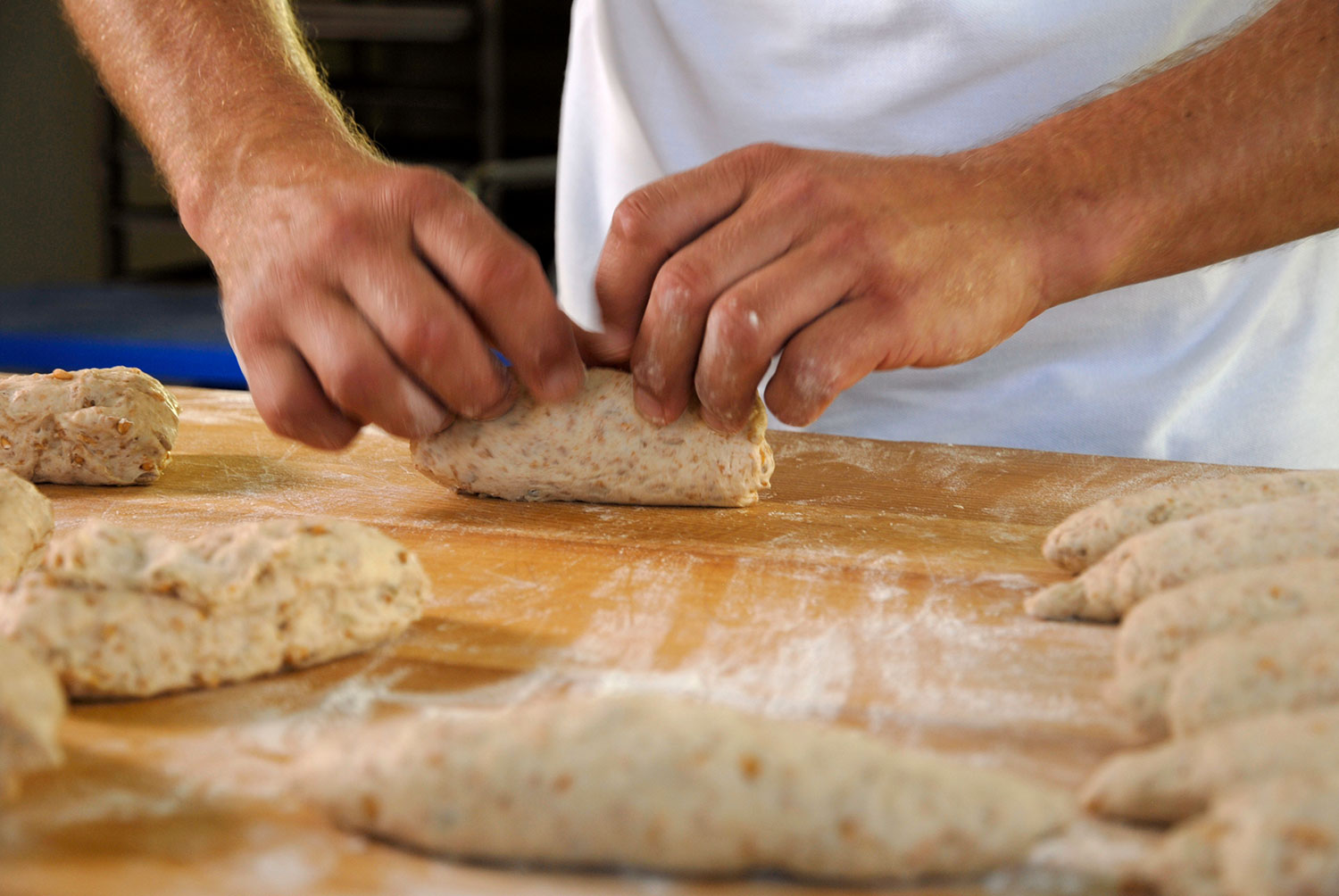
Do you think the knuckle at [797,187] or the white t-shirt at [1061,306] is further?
the white t-shirt at [1061,306]

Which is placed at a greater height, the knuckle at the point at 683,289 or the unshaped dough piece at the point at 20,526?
the knuckle at the point at 683,289

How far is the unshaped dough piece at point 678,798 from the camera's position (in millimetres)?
901

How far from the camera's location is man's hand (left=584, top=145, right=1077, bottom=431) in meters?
1.64

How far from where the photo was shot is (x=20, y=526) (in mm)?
1487

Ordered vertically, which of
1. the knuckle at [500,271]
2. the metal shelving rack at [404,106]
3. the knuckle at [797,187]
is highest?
the knuckle at [797,187]

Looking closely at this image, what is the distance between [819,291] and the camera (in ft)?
5.38

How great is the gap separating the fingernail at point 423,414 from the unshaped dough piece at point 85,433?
51 centimetres

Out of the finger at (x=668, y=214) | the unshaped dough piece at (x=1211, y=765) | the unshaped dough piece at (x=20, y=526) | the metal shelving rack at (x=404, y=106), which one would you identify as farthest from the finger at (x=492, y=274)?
the metal shelving rack at (x=404, y=106)

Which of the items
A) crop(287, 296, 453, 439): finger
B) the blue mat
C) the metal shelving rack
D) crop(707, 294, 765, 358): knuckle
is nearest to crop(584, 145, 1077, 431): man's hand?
crop(707, 294, 765, 358): knuckle

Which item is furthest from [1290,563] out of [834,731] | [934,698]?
[834,731]

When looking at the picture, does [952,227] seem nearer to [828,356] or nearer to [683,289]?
[828,356]

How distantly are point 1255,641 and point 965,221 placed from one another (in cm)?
85

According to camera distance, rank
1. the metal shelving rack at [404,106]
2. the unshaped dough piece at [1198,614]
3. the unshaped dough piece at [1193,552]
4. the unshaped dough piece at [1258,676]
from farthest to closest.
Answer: the metal shelving rack at [404,106] → the unshaped dough piece at [1193,552] → the unshaped dough piece at [1198,614] → the unshaped dough piece at [1258,676]

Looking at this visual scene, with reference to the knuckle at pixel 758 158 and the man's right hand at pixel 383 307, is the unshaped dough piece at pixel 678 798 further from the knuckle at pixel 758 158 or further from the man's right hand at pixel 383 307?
the knuckle at pixel 758 158
